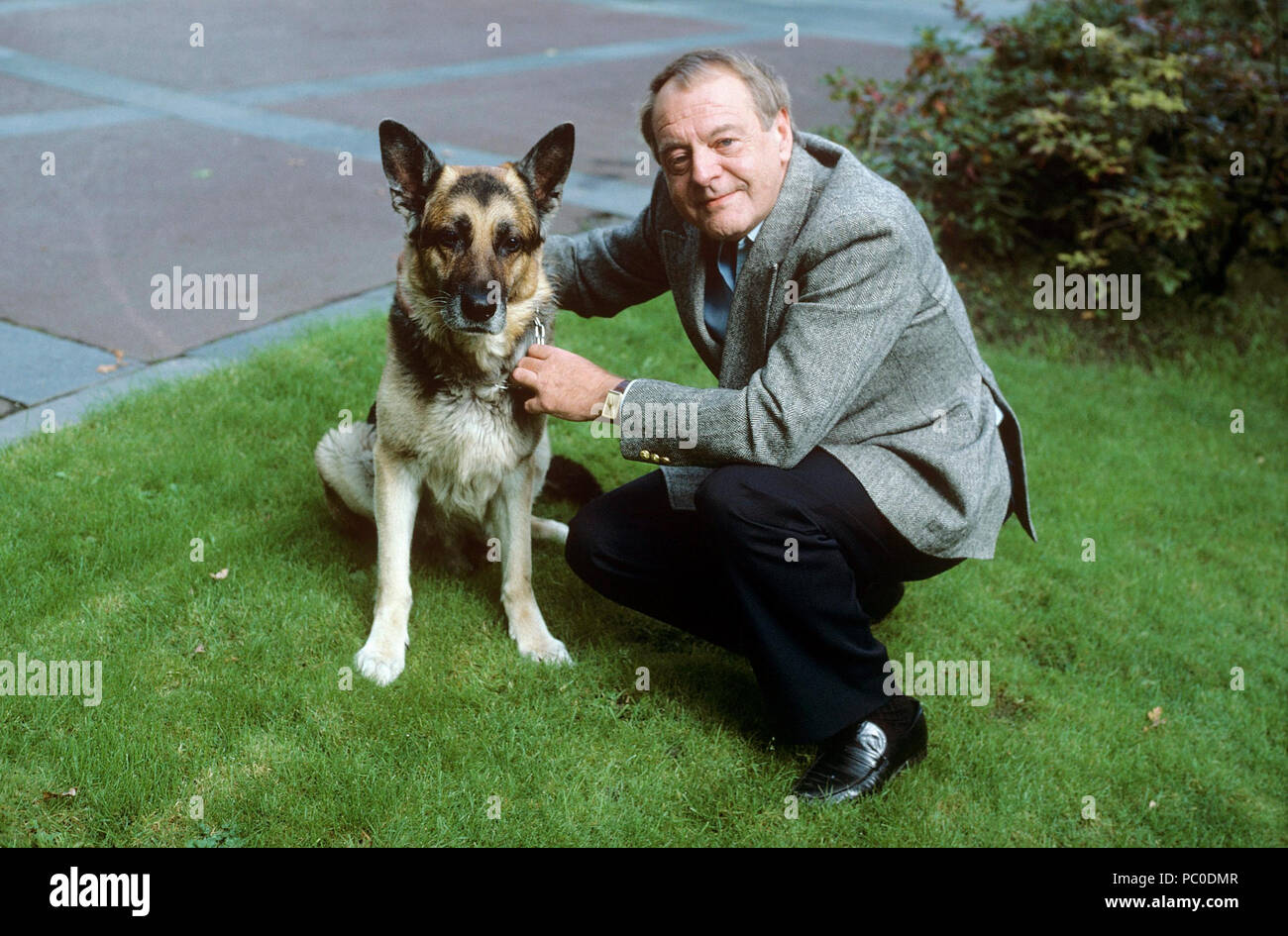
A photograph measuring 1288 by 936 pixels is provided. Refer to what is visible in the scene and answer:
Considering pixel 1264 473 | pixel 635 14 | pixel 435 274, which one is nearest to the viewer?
pixel 435 274

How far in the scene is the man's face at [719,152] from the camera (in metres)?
2.91

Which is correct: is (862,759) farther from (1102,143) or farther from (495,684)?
(1102,143)

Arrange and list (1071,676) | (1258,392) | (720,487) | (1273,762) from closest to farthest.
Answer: (720,487) < (1273,762) < (1071,676) < (1258,392)

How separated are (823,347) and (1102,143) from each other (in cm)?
503

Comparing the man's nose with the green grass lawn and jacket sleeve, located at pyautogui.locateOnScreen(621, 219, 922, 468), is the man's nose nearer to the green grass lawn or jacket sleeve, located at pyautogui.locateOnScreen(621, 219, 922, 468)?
jacket sleeve, located at pyautogui.locateOnScreen(621, 219, 922, 468)

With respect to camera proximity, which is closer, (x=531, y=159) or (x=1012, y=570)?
(x=531, y=159)

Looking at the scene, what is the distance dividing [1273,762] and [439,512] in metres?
2.79

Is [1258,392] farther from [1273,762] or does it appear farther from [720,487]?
[720,487]

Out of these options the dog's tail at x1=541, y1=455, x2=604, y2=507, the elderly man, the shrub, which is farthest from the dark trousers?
the shrub

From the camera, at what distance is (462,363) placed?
3.35 metres

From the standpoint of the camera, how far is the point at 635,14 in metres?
15.6

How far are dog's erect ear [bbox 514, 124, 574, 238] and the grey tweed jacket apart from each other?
41 centimetres

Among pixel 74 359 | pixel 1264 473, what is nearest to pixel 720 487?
pixel 74 359

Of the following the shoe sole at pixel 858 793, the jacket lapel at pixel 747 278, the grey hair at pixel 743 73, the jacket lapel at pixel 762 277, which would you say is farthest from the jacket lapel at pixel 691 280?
the shoe sole at pixel 858 793
